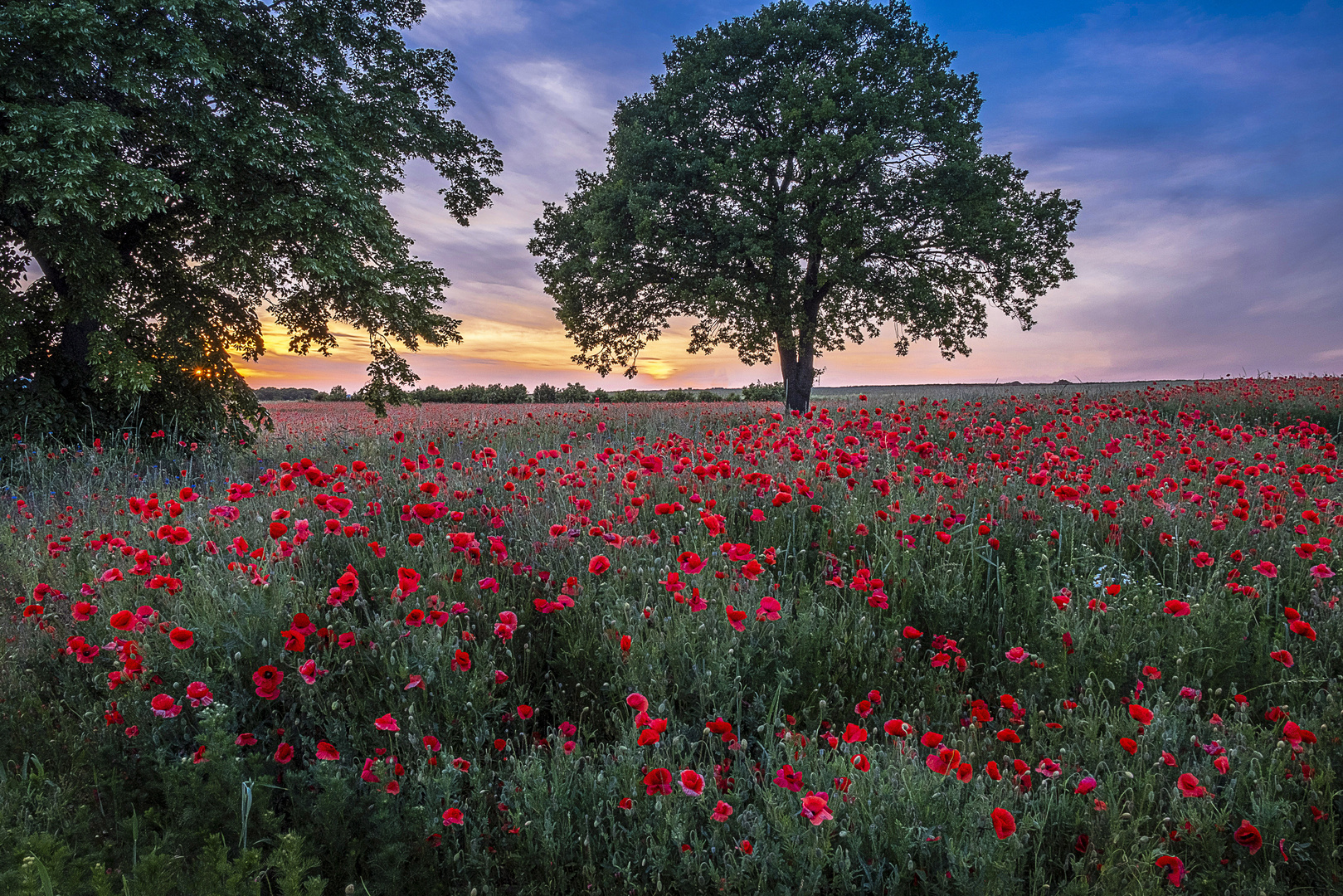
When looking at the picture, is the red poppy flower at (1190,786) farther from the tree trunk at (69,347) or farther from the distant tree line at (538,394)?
the distant tree line at (538,394)

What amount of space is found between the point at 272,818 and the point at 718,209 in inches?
626

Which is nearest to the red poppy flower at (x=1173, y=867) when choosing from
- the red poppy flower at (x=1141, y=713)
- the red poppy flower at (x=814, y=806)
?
the red poppy flower at (x=1141, y=713)

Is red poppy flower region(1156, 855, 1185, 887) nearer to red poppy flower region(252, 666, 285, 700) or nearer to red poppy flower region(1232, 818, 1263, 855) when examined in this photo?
red poppy flower region(1232, 818, 1263, 855)

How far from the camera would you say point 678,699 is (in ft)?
9.63

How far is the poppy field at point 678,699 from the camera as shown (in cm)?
201

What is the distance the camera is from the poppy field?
79.2 inches

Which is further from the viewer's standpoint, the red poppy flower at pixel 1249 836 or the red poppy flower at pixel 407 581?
the red poppy flower at pixel 407 581

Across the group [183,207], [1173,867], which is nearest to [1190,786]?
[1173,867]

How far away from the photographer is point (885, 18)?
16797 millimetres

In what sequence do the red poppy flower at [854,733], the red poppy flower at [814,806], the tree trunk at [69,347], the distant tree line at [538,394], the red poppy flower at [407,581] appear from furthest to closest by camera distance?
the distant tree line at [538,394] < the tree trunk at [69,347] < the red poppy flower at [407,581] < the red poppy flower at [854,733] < the red poppy flower at [814,806]

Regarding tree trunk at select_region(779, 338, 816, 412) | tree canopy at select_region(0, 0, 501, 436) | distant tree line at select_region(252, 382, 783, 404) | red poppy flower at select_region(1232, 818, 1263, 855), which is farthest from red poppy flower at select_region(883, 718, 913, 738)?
distant tree line at select_region(252, 382, 783, 404)

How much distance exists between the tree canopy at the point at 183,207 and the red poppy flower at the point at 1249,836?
450 inches

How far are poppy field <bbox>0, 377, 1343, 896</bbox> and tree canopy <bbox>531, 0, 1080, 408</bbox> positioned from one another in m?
11.1

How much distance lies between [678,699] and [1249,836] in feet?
6.67
